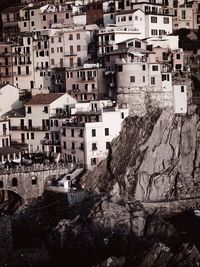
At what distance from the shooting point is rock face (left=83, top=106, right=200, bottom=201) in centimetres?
7462

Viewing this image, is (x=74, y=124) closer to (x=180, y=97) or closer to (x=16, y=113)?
(x=16, y=113)

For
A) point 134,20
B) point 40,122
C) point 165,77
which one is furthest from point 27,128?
point 134,20

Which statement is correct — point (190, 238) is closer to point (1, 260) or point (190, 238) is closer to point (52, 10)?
point (1, 260)

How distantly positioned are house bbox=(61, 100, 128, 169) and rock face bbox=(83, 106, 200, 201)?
72 cm

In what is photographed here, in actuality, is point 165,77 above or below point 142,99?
above

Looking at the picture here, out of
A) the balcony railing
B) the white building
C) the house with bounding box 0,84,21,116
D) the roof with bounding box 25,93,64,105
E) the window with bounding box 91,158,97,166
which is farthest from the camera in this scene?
the house with bounding box 0,84,21,116

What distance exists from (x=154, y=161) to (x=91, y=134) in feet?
20.0

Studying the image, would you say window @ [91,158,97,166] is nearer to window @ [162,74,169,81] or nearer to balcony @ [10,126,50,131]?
balcony @ [10,126,50,131]

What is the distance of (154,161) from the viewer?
76312 mm

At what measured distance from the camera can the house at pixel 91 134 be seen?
75.1m

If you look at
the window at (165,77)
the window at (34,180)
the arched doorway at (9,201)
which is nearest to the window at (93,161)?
the window at (34,180)

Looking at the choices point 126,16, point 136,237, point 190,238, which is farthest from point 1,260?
point 126,16

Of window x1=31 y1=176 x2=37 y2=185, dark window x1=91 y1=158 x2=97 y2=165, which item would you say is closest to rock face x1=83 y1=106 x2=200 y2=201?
dark window x1=91 y1=158 x2=97 y2=165

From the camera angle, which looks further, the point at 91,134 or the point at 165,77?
the point at 165,77
